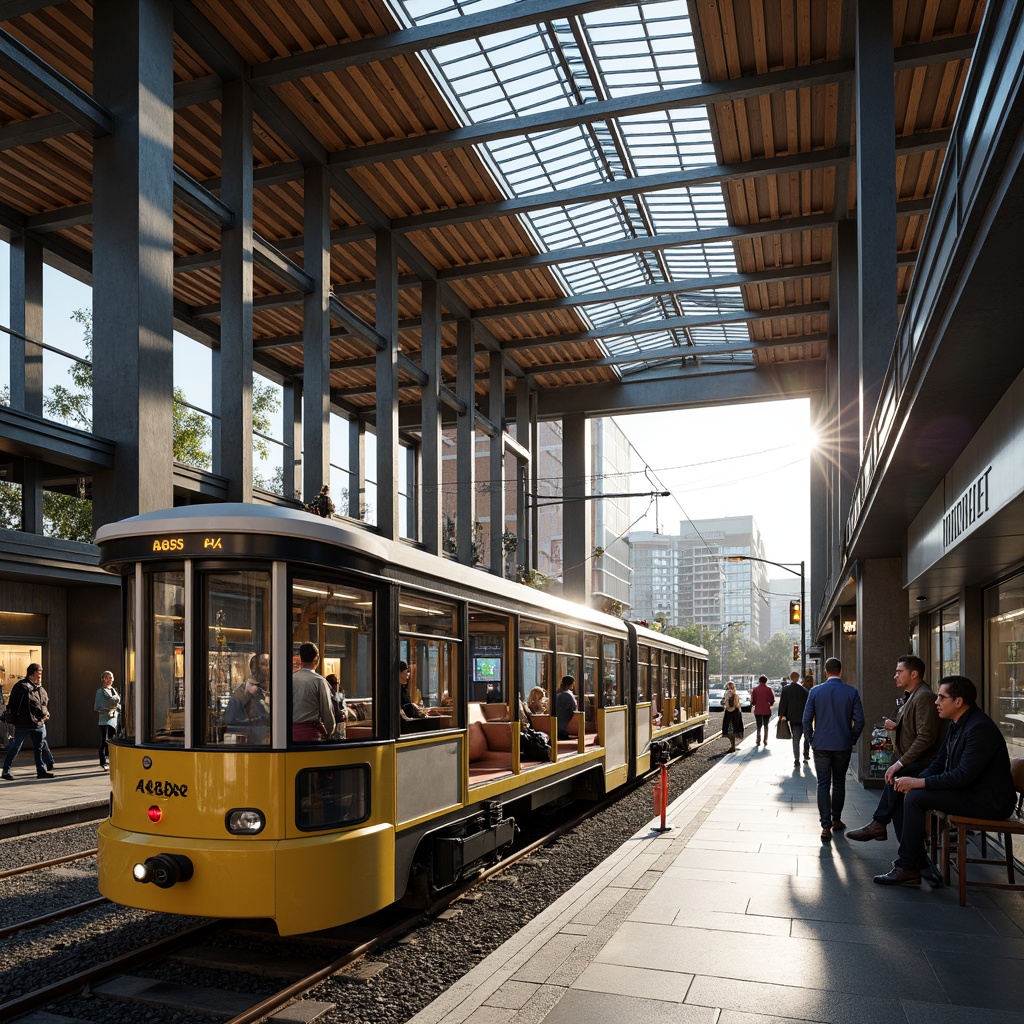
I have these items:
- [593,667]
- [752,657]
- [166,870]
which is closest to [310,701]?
[166,870]

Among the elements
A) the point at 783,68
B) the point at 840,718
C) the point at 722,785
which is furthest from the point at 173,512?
the point at 783,68

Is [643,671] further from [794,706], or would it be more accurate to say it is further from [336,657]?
[336,657]

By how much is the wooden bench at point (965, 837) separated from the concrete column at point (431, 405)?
60.6 feet

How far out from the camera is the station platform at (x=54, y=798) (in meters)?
10.7

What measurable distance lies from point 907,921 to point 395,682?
3.64m

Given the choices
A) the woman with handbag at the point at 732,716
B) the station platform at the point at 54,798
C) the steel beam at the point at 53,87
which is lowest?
the woman with handbag at the point at 732,716

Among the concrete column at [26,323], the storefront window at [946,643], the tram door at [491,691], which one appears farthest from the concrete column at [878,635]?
the concrete column at [26,323]

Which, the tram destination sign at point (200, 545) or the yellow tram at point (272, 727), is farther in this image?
the tram destination sign at point (200, 545)

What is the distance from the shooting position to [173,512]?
6.18 meters

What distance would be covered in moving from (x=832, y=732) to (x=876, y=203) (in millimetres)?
7383

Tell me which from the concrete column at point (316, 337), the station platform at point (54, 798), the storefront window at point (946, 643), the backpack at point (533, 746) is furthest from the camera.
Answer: the concrete column at point (316, 337)

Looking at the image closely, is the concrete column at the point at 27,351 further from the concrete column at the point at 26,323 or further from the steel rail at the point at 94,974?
the steel rail at the point at 94,974

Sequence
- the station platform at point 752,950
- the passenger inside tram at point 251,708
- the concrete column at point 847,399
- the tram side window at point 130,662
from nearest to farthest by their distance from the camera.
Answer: the station platform at point 752,950
the passenger inside tram at point 251,708
the tram side window at point 130,662
the concrete column at point 847,399

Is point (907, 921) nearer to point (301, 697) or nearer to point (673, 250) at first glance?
point (301, 697)
